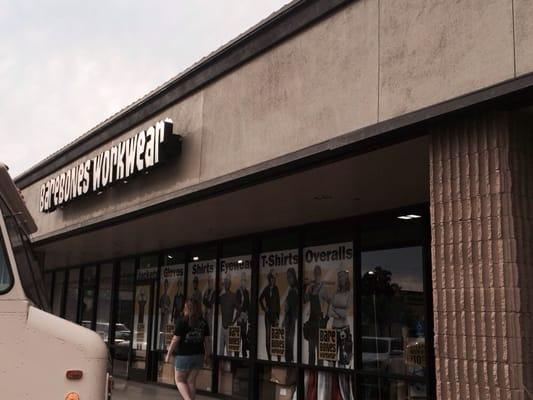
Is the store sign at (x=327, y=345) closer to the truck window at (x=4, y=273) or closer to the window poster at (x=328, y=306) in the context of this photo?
the window poster at (x=328, y=306)

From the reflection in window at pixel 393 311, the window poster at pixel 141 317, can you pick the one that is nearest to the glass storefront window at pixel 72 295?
the window poster at pixel 141 317

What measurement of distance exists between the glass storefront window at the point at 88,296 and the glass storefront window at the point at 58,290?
84.1 inches

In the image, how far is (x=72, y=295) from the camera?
796 inches

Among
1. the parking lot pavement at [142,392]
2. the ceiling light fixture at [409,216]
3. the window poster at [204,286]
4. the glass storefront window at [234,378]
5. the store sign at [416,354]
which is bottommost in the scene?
the parking lot pavement at [142,392]

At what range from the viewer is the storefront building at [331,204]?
16.1 feet

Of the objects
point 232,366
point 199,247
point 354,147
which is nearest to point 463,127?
point 354,147

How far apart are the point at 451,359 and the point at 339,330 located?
16.2 ft

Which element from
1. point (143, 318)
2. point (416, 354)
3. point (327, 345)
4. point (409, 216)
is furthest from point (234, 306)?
point (409, 216)

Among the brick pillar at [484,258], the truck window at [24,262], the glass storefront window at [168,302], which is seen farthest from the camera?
the glass storefront window at [168,302]

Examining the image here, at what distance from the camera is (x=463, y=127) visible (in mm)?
5211

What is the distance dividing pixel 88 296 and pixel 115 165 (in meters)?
8.73

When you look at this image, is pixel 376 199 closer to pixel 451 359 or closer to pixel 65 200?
pixel 451 359

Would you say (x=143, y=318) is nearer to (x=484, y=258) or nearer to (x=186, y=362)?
(x=186, y=362)

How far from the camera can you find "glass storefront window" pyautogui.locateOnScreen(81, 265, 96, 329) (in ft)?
60.6
